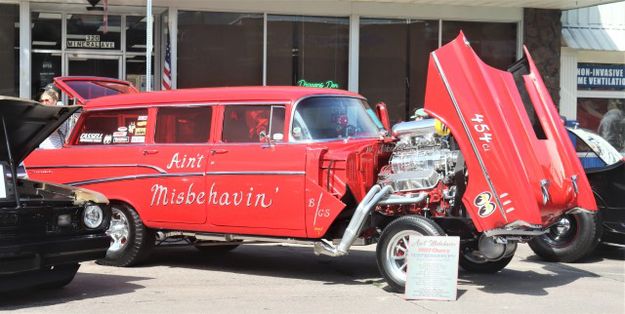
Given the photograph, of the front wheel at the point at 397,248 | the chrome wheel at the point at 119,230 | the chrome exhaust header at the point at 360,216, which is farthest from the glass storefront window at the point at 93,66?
the front wheel at the point at 397,248

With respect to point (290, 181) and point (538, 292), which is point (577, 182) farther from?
point (290, 181)

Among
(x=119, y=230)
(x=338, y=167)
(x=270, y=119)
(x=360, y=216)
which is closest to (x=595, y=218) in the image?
(x=360, y=216)

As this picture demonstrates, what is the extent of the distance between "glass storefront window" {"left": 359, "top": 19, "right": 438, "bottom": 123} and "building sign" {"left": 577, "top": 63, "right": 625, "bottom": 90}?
374cm

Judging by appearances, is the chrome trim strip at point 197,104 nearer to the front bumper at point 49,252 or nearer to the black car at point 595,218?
the front bumper at point 49,252

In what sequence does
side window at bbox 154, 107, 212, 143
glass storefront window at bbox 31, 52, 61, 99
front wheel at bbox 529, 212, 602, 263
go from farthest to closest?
glass storefront window at bbox 31, 52, 61, 99 < front wheel at bbox 529, 212, 602, 263 < side window at bbox 154, 107, 212, 143

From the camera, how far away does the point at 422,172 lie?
7273 millimetres

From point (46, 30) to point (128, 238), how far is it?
842cm

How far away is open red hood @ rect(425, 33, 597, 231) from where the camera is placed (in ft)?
21.7

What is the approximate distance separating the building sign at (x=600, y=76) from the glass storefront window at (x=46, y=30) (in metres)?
11.7

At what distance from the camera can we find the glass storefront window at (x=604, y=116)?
17.3 meters

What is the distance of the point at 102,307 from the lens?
253 inches

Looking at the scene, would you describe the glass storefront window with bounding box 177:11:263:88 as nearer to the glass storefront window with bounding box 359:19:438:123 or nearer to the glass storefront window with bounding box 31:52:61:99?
the glass storefront window with bounding box 359:19:438:123

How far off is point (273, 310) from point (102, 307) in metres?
1.50

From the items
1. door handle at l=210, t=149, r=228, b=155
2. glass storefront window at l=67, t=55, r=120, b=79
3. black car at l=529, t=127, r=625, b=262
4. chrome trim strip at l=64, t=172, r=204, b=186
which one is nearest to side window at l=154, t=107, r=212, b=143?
door handle at l=210, t=149, r=228, b=155
